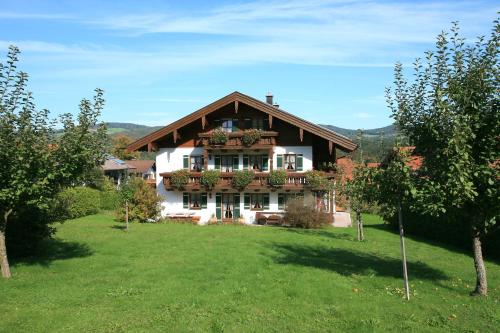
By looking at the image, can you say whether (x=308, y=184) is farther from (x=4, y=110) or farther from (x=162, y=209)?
(x=4, y=110)

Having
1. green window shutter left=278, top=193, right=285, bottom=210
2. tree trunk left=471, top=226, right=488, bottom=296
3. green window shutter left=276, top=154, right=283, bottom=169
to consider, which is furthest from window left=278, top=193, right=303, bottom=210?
tree trunk left=471, top=226, right=488, bottom=296

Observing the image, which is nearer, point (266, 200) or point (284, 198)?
point (284, 198)

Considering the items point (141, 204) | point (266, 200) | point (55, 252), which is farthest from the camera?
point (266, 200)

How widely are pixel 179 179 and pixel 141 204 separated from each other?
126 inches

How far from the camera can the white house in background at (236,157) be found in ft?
103

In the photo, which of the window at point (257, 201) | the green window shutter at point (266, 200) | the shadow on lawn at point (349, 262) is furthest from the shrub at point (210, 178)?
the shadow on lawn at point (349, 262)

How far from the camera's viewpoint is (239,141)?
31.7 metres

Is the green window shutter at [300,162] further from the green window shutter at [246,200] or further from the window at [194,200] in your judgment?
the window at [194,200]

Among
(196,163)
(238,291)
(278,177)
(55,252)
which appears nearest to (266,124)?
(278,177)

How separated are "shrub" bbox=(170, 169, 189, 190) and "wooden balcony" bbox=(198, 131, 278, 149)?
257cm

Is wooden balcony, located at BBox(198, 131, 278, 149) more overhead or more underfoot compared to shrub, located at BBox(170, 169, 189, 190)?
more overhead

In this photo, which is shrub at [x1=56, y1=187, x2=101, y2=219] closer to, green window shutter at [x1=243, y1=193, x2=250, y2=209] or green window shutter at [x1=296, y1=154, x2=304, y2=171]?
green window shutter at [x1=243, y1=193, x2=250, y2=209]

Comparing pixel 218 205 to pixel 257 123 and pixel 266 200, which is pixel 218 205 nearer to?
pixel 266 200

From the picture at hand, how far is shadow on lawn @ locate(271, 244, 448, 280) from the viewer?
1366 centimetres
